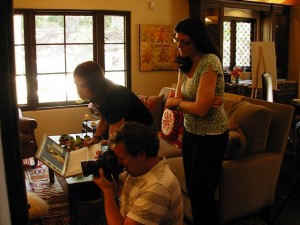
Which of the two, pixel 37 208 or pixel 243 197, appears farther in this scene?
pixel 243 197

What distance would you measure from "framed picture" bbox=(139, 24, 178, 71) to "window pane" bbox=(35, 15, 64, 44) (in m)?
1.10

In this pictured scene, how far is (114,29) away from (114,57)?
0.38 metres

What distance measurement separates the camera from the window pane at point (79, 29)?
191 inches

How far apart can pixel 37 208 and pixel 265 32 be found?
536cm

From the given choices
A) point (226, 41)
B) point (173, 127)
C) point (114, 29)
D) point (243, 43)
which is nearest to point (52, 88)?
point (114, 29)

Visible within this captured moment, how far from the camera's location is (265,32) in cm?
630

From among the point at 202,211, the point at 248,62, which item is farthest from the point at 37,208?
the point at 248,62

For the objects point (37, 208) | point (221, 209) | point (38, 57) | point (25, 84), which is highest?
point (38, 57)

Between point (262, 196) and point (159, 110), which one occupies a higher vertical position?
point (159, 110)

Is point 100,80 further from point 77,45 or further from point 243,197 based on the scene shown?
point 77,45

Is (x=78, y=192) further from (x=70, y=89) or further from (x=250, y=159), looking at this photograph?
(x=70, y=89)

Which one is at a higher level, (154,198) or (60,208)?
(154,198)

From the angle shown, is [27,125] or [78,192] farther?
[27,125]

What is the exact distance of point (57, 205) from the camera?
307 cm
